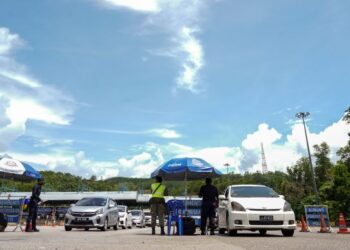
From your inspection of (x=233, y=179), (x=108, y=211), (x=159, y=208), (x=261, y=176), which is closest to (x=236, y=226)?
(x=159, y=208)

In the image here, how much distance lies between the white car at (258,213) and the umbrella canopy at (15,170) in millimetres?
8980

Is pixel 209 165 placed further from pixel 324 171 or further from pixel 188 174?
pixel 324 171

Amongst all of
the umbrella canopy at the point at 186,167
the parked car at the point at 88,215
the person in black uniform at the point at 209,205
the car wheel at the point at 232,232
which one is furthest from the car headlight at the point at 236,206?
the parked car at the point at 88,215

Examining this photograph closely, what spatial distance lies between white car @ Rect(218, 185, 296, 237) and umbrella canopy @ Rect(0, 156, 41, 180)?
898 centimetres

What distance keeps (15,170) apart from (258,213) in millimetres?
10391

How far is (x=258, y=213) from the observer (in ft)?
40.1

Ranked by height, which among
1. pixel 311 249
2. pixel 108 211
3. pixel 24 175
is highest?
pixel 24 175

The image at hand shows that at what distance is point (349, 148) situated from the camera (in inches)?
2315

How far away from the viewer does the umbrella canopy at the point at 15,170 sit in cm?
1748

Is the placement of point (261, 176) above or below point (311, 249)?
above

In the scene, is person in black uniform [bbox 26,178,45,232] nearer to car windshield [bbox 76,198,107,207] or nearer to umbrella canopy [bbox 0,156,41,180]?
umbrella canopy [bbox 0,156,41,180]

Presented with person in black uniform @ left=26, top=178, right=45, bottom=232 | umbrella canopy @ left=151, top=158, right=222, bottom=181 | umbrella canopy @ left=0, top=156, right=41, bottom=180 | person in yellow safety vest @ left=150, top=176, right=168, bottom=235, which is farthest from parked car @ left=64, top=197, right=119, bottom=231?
person in yellow safety vest @ left=150, top=176, right=168, bottom=235

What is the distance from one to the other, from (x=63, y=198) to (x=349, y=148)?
180 ft

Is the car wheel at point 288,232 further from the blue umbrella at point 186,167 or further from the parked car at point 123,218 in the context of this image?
the parked car at point 123,218
